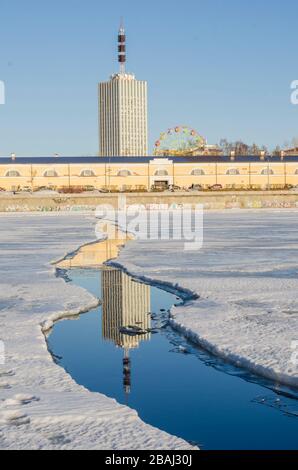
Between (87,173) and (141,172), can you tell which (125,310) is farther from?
(141,172)

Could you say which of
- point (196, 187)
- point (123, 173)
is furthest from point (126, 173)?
point (196, 187)

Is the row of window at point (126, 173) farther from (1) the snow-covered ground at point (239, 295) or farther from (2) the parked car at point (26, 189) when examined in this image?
(1) the snow-covered ground at point (239, 295)

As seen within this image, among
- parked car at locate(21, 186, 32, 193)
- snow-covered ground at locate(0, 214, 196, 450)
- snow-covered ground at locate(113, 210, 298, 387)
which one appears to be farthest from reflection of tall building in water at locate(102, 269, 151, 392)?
parked car at locate(21, 186, 32, 193)

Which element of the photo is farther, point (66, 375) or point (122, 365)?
point (122, 365)

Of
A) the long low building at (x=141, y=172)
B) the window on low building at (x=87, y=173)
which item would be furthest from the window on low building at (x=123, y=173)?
the window on low building at (x=87, y=173)

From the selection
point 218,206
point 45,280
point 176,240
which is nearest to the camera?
point 45,280

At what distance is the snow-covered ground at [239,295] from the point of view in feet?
23.5

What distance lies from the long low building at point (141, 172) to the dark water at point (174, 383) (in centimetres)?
6975

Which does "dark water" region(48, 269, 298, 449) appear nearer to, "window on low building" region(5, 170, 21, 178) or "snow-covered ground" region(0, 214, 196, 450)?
"snow-covered ground" region(0, 214, 196, 450)

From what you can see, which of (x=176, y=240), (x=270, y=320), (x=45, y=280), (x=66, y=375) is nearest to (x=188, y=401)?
(x=66, y=375)

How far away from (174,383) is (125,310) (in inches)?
150

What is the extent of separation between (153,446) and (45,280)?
878 centimetres
